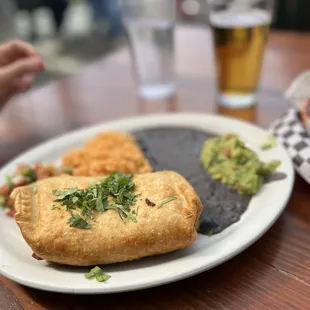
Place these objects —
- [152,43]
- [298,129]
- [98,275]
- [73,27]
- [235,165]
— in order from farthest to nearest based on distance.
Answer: [73,27] → [152,43] → [298,129] → [235,165] → [98,275]

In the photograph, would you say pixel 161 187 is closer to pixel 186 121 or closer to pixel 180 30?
pixel 186 121

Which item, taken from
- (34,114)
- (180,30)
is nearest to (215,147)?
(34,114)

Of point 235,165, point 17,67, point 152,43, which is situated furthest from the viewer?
point 152,43

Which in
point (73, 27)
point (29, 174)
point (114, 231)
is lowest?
point (73, 27)

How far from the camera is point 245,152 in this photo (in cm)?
116

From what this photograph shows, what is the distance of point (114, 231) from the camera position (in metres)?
0.86

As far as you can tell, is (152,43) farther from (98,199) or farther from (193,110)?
(98,199)

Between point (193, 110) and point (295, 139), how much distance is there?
56cm

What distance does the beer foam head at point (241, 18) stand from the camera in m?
1.55

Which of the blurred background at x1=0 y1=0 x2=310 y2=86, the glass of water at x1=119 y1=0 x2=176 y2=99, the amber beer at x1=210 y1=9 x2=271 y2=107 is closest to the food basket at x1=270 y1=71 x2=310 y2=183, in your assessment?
the amber beer at x1=210 y1=9 x2=271 y2=107

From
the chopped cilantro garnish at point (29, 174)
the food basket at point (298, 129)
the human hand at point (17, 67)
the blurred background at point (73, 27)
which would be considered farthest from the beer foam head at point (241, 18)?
the blurred background at point (73, 27)

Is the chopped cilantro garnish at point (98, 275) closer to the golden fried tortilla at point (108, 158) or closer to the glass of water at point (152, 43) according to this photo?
the golden fried tortilla at point (108, 158)

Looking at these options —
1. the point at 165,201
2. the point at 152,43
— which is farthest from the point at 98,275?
the point at 152,43

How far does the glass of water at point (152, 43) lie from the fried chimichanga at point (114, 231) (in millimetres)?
1031
